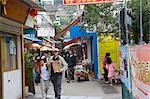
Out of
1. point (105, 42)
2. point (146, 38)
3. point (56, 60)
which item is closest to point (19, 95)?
point (56, 60)

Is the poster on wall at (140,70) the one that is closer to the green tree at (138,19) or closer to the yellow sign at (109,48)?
the green tree at (138,19)

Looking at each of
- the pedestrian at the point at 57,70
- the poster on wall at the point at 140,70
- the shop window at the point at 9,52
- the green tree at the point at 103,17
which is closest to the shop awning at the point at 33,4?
the shop window at the point at 9,52

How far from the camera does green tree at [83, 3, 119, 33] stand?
74.1 ft

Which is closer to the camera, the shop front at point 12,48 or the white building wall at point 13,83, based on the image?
the shop front at point 12,48

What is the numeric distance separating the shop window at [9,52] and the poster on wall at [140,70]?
6.05 meters

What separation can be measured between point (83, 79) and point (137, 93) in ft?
55.0

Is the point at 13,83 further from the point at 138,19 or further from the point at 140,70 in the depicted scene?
the point at 140,70

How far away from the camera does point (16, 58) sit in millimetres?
17141

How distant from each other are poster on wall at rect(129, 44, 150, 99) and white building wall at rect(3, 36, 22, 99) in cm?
577

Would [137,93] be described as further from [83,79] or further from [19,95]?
[83,79]

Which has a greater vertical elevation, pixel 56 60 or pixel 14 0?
pixel 14 0

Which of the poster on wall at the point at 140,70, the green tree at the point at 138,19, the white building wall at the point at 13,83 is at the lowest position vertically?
the white building wall at the point at 13,83

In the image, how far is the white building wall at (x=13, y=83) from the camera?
47.9ft

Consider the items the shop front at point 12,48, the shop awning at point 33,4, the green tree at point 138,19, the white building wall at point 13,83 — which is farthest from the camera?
the green tree at point 138,19
